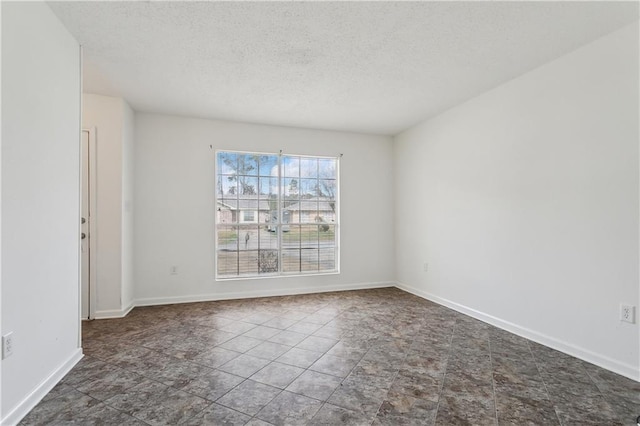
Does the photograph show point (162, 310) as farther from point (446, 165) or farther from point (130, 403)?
point (446, 165)

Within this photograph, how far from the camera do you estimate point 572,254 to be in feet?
8.85

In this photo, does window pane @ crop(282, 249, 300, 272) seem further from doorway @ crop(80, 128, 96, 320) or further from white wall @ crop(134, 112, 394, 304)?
doorway @ crop(80, 128, 96, 320)

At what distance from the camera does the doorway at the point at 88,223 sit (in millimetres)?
3627

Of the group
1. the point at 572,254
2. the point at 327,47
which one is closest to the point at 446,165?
the point at 572,254

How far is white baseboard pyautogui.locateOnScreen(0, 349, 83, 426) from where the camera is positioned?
5.76 feet

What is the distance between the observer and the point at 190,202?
443 centimetres

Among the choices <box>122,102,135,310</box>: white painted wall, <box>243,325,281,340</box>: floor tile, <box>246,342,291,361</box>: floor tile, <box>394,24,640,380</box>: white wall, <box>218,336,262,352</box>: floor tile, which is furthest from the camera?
<box>122,102,135,310</box>: white painted wall

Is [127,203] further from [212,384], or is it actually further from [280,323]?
[212,384]

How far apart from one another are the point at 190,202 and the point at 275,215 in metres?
1.22

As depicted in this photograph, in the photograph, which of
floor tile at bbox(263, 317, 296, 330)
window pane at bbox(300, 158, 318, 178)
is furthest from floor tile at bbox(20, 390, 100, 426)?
window pane at bbox(300, 158, 318, 178)

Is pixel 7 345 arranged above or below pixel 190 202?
below

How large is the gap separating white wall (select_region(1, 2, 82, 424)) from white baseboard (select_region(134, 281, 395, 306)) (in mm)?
1717

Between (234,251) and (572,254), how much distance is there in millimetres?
3922

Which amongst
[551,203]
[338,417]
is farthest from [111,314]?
[551,203]
